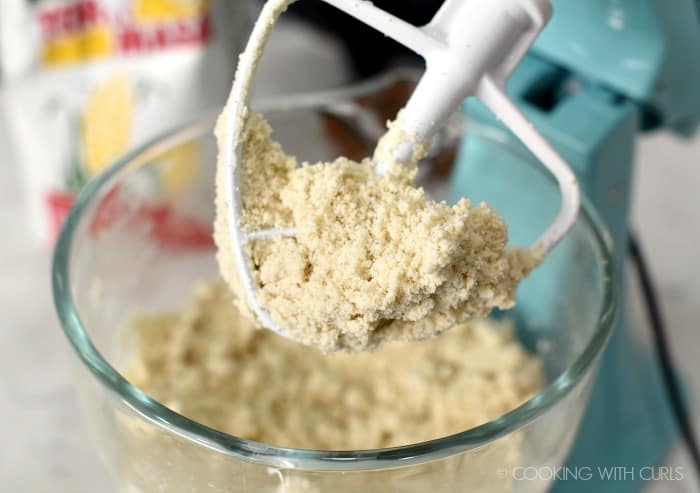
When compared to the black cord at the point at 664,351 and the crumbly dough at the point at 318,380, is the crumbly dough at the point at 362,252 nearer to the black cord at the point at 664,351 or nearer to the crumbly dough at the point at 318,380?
the crumbly dough at the point at 318,380

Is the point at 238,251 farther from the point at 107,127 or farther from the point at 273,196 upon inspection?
the point at 107,127

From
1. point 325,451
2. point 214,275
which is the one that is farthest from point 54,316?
point 325,451

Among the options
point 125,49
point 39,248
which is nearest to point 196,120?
point 125,49

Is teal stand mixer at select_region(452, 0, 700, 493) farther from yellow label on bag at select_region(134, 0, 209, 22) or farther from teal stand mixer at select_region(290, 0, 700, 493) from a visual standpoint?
yellow label on bag at select_region(134, 0, 209, 22)

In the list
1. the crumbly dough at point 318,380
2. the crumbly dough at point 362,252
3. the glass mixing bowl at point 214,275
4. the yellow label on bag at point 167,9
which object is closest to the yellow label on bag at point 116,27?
the yellow label on bag at point 167,9

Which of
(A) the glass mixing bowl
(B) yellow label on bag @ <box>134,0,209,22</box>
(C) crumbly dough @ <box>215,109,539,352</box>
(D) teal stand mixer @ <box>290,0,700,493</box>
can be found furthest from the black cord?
(B) yellow label on bag @ <box>134,0,209,22</box>

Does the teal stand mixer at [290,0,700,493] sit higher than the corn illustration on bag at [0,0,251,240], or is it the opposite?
the teal stand mixer at [290,0,700,493]

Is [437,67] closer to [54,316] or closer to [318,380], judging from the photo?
[318,380]
